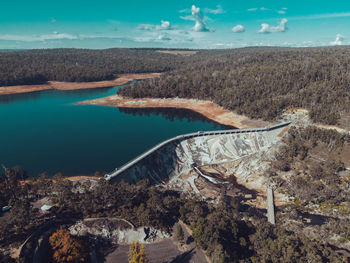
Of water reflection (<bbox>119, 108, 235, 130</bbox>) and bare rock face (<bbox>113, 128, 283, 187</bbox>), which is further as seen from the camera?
water reflection (<bbox>119, 108, 235, 130</bbox>)

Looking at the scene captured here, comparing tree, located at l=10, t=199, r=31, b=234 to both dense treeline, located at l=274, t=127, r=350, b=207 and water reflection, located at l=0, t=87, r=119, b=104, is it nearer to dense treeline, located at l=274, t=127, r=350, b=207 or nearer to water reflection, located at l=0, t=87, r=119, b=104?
dense treeline, located at l=274, t=127, r=350, b=207

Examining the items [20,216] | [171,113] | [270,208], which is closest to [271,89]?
[171,113]

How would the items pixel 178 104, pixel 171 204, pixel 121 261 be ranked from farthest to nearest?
1. pixel 178 104
2. pixel 171 204
3. pixel 121 261

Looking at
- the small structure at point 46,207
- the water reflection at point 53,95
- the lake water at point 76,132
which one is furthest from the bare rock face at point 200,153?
the water reflection at point 53,95

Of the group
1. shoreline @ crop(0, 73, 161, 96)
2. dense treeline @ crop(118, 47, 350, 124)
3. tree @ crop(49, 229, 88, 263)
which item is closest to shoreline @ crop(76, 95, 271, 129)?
dense treeline @ crop(118, 47, 350, 124)

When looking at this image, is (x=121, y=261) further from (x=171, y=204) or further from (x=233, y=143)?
(x=233, y=143)

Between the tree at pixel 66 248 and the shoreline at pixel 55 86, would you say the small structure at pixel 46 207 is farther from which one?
the shoreline at pixel 55 86

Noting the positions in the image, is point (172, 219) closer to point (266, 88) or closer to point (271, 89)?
point (271, 89)

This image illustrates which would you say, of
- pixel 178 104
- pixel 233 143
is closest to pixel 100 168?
pixel 233 143
